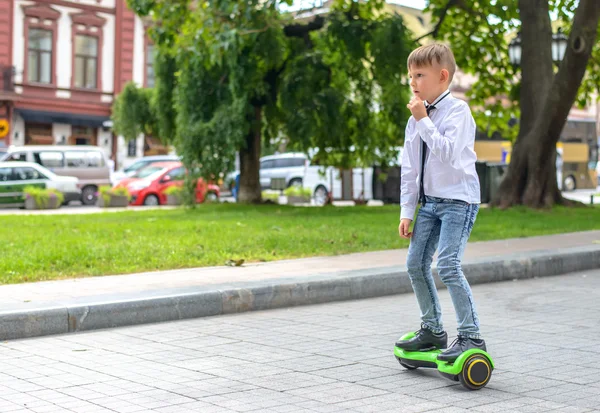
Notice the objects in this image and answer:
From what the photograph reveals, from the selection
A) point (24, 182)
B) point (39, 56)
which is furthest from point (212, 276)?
point (39, 56)

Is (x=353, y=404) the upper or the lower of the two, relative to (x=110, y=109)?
lower

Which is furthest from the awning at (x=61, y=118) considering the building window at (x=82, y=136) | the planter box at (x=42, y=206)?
the planter box at (x=42, y=206)

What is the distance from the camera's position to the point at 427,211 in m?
5.40

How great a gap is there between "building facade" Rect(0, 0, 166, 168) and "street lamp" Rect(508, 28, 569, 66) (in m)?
22.6

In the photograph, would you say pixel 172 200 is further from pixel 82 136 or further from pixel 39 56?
pixel 39 56

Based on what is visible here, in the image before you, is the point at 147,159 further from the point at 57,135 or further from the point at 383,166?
the point at 383,166

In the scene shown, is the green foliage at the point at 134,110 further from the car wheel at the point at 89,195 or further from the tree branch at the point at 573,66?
the tree branch at the point at 573,66

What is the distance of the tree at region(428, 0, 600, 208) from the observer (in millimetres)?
18953

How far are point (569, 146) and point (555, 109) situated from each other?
3305 centimetres

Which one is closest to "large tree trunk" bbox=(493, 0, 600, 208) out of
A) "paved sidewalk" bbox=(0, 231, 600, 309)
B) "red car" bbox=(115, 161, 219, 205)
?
"paved sidewalk" bbox=(0, 231, 600, 309)

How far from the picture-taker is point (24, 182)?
28828mm

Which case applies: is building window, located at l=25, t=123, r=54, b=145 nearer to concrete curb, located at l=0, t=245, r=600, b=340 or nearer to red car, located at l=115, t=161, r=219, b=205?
red car, located at l=115, t=161, r=219, b=205

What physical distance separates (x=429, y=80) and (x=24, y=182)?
25.1 metres

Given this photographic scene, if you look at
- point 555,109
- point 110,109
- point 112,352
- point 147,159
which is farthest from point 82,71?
point 112,352
